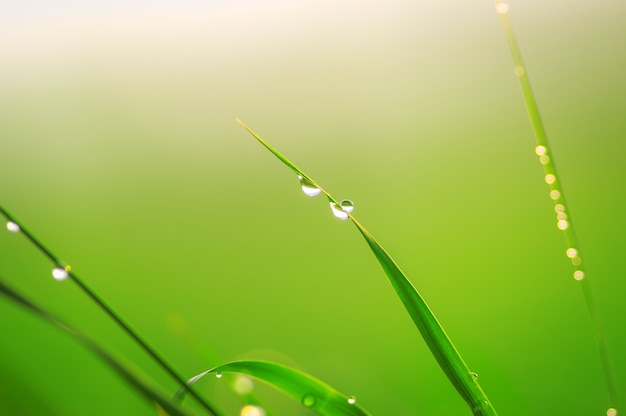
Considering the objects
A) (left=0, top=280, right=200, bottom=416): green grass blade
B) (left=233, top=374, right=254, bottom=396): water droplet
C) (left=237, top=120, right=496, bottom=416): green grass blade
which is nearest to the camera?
(left=0, top=280, right=200, bottom=416): green grass blade

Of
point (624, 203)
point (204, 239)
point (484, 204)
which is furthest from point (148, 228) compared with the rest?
point (624, 203)

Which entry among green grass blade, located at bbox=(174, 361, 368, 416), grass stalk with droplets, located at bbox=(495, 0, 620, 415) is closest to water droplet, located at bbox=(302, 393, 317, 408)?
green grass blade, located at bbox=(174, 361, 368, 416)

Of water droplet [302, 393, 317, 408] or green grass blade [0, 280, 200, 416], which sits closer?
green grass blade [0, 280, 200, 416]

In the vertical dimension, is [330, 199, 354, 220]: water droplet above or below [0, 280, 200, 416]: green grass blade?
above

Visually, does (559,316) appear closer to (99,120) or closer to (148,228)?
(148,228)

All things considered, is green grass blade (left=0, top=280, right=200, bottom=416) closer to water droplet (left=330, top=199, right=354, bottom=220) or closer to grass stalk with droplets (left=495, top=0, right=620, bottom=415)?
water droplet (left=330, top=199, right=354, bottom=220)

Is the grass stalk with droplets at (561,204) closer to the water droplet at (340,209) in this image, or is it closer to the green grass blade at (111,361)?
the water droplet at (340,209)

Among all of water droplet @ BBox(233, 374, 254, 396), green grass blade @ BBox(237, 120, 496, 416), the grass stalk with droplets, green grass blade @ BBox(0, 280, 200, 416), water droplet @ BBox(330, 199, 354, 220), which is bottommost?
green grass blade @ BBox(0, 280, 200, 416)
